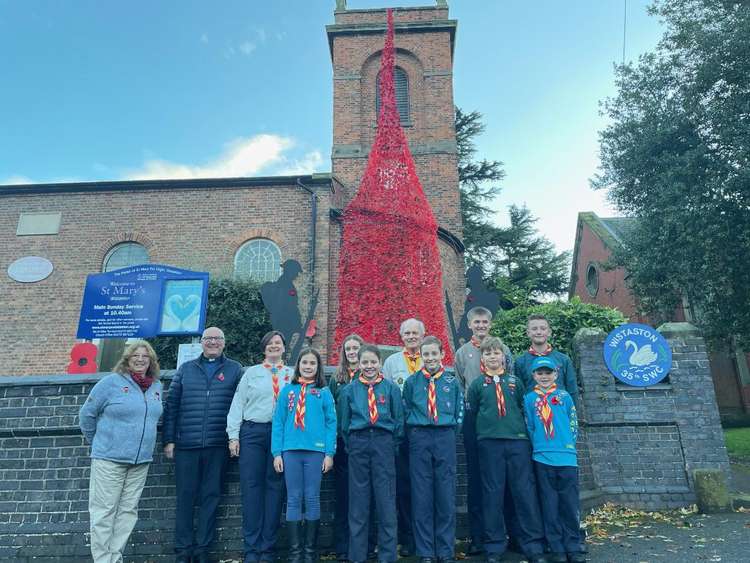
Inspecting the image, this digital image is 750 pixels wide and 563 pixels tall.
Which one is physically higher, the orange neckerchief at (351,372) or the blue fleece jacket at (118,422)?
the orange neckerchief at (351,372)

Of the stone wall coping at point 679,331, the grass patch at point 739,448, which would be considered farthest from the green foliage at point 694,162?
the stone wall coping at point 679,331

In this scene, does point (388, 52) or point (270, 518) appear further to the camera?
point (388, 52)

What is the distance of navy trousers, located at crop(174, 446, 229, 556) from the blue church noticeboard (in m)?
4.74

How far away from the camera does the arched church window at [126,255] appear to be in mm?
13844

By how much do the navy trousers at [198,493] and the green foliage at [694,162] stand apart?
38.2 feet

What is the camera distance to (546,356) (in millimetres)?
4559

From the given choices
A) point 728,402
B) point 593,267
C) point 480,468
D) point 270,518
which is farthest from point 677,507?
point 593,267

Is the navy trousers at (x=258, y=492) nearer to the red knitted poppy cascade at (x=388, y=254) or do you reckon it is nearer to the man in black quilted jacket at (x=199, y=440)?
the man in black quilted jacket at (x=199, y=440)

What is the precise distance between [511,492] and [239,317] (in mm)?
7981

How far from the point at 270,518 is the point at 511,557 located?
6.83 ft

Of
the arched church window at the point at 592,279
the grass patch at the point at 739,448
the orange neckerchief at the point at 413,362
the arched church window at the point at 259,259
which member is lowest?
the grass patch at the point at 739,448

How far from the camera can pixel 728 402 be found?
19734 millimetres

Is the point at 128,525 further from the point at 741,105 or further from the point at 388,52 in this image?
the point at 741,105

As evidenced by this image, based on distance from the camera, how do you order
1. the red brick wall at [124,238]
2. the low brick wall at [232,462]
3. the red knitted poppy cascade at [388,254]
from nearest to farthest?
1. the low brick wall at [232,462]
2. the red knitted poppy cascade at [388,254]
3. the red brick wall at [124,238]
